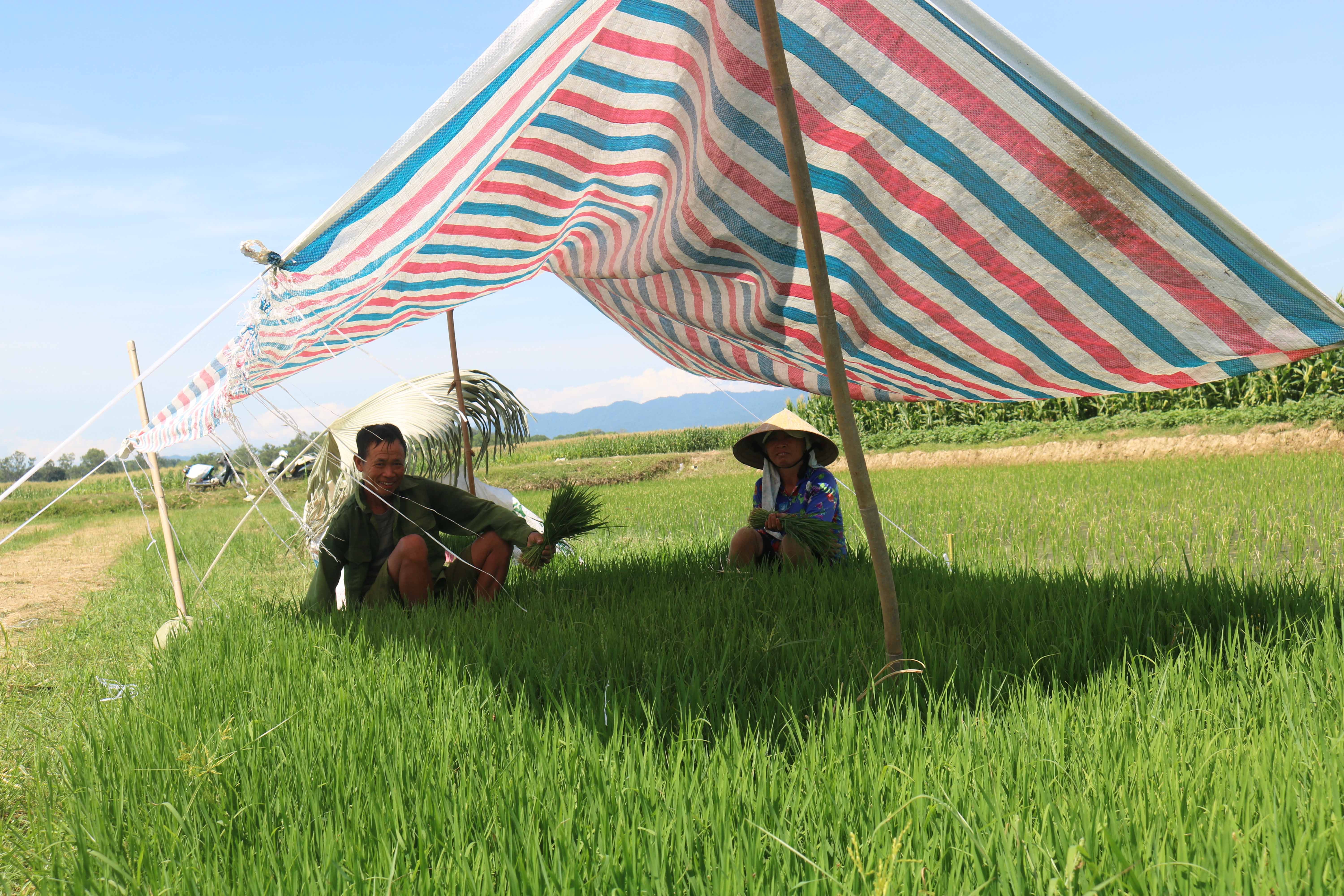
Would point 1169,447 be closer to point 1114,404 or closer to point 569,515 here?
point 1114,404

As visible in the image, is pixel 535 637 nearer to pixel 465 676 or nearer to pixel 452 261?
pixel 465 676

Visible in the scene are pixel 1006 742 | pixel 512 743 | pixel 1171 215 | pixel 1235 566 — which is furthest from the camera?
pixel 1235 566

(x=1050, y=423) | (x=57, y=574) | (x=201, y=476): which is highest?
(x=201, y=476)

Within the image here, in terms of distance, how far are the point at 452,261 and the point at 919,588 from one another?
248 centimetres

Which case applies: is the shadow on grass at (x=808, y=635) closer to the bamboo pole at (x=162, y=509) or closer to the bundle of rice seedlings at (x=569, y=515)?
the bundle of rice seedlings at (x=569, y=515)

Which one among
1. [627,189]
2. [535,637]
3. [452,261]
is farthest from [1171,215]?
[452,261]

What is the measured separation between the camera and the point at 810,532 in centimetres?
368

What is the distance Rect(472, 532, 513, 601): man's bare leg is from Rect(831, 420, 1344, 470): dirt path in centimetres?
642

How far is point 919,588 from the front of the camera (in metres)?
3.12

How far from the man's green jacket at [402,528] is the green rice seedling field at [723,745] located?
0.29m

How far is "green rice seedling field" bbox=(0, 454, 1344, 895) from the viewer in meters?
1.26

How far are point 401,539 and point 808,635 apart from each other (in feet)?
6.81

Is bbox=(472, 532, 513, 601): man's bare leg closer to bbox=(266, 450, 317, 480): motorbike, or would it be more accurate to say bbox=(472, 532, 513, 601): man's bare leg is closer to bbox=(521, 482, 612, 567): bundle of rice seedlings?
bbox=(521, 482, 612, 567): bundle of rice seedlings

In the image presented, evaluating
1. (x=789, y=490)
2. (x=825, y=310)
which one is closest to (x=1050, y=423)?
(x=789, y=490)
